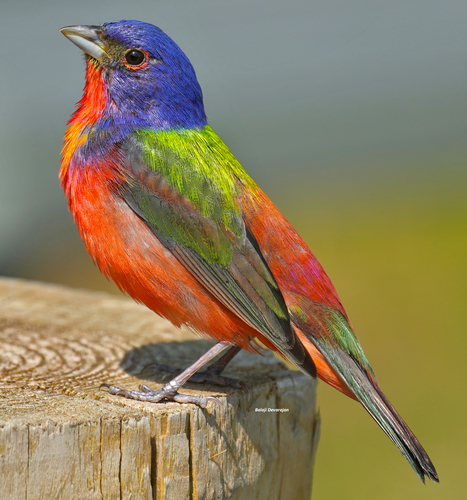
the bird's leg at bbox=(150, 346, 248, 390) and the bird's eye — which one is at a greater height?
the bird's eye

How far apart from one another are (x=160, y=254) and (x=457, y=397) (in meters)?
6.07

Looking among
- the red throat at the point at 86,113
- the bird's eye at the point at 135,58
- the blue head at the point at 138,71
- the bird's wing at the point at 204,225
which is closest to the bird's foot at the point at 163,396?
the bird's wing at the point at 204,225

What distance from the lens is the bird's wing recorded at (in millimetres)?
3738

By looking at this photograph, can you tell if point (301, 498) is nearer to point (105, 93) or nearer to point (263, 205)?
point (263, 205)

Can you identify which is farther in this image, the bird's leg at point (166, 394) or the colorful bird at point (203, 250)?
the colorful bird at point (203, 250)

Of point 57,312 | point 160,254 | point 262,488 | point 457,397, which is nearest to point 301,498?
point 262,488

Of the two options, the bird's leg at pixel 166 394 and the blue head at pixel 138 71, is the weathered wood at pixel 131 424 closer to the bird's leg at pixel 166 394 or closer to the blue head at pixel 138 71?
the bird's leg at pixel 166 394

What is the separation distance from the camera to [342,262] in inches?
469

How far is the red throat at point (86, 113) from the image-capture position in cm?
407

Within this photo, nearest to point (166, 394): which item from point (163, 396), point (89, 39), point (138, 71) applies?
point (163, 396)

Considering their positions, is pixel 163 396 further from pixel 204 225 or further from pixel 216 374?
pixel 204 225

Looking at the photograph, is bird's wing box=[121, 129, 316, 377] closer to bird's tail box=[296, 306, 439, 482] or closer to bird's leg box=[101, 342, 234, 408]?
bird's tail box=[296, 306, 439, 482]

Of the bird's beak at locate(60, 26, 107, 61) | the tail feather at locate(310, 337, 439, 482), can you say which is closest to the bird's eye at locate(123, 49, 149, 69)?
the bird's beak at locate(60, 26, 107, 61)

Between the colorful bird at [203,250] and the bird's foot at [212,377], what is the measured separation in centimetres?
4
